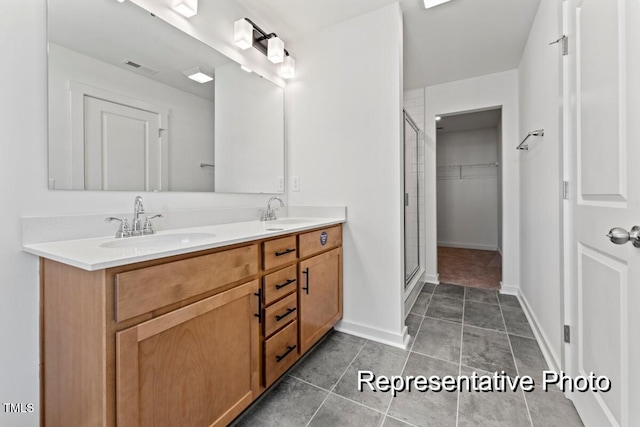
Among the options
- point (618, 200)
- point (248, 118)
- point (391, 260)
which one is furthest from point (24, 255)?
point (618, 200)

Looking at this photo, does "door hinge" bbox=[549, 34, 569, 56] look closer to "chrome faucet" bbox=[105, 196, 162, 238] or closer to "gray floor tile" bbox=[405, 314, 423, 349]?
"gray floor tile" bbox=[405, 314, 423, 349]

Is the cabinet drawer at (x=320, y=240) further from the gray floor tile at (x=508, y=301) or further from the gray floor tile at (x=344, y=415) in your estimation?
the gray floor tile at (x=508, y=301)

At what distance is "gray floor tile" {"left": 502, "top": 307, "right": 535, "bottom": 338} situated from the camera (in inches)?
81.0

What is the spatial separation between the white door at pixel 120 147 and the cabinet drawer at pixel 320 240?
87cm

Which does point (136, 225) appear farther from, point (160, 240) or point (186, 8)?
point (186, 8)

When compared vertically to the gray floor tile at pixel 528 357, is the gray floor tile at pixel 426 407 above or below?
below

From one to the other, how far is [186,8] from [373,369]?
2.33m

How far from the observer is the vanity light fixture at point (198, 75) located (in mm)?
1624

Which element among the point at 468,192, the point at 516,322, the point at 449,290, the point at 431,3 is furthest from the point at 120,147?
the point at 468,192

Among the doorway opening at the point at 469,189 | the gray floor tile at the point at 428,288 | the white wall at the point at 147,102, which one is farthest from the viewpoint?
the doorway opening at the point at 469,189

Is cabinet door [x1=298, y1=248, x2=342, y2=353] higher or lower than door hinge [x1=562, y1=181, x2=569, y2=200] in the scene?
lower

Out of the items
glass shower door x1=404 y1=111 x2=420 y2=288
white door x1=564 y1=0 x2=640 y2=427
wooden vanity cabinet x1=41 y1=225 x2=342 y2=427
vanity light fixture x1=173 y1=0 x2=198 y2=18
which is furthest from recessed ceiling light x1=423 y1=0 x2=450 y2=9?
wooden vanity cabinet x1=41 y1=225 x2=342 y2=427

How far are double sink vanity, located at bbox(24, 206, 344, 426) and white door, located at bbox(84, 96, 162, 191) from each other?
28 cm

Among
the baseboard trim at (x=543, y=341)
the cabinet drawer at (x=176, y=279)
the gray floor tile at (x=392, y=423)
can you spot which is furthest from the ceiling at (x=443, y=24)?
the gray floor tile at (x=392, y=423)
